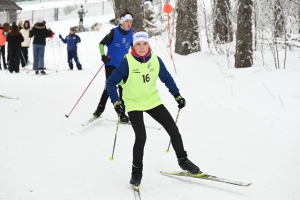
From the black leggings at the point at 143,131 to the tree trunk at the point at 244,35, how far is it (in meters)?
5.43

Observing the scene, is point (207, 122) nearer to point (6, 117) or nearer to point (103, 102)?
point (103, 102)

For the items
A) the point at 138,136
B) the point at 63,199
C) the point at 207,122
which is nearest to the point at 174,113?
the point at 207,122

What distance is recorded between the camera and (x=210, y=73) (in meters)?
9.43

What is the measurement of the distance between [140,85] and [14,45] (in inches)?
397

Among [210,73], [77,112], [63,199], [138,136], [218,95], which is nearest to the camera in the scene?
[63,199]

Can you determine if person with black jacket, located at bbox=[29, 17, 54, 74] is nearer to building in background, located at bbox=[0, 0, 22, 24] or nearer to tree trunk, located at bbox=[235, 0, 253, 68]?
tree trunk, located at bbox=[235, 0, 253, 68]

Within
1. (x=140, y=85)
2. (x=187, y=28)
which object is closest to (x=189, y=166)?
(x=140, y=85)

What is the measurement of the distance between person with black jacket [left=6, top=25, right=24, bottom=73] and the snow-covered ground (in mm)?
3745

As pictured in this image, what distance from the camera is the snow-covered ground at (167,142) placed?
3.71m

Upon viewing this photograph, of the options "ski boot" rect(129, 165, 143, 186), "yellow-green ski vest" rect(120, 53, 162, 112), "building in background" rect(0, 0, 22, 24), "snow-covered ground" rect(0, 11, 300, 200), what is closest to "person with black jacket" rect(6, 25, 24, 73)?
"snow-covered ground" rect(0, 11, 300, 200)

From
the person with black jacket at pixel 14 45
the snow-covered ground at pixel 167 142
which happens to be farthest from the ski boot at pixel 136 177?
the person with black jacket at pixel 14 45

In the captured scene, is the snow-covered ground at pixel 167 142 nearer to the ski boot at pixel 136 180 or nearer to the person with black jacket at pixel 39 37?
the ski boot at pixel 136 180

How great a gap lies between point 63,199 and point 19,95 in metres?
5.44

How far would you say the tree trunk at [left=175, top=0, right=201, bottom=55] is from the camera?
1100 cm
